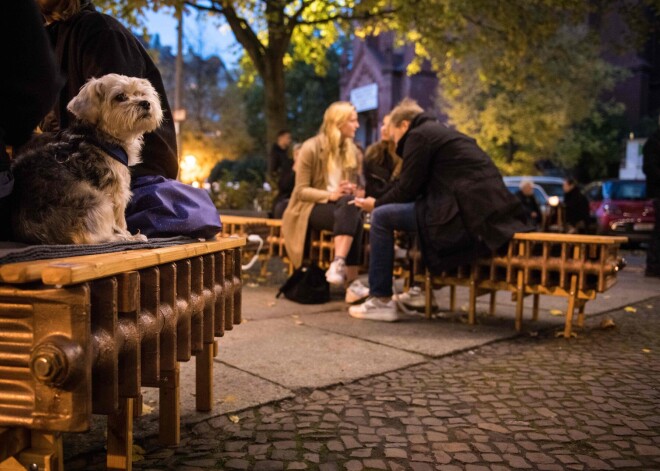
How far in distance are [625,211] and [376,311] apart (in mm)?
13191

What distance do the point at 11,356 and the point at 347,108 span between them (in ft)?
18.2

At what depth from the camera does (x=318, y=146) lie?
7.13 m

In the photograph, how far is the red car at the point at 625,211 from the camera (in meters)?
16.9

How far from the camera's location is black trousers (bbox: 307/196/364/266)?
22.0 ft

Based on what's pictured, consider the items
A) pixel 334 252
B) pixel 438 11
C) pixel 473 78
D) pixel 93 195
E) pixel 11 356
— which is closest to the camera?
pixel 11 356

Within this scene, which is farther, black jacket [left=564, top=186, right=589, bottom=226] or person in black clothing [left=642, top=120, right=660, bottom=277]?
black jacket [left=564, top=186, right=589, bottom=226]

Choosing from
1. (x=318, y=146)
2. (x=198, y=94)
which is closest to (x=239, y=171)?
(x=198, y=94)

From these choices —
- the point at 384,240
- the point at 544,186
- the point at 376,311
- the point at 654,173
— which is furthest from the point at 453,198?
the point at 544,186

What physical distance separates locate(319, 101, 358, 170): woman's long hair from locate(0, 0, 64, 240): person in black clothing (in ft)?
15.8

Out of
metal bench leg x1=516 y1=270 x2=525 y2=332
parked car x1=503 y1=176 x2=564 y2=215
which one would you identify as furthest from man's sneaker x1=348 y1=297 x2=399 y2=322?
parked car x1=503 y1=176 x2=564 y2=215

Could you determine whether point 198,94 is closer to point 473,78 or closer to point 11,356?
point 473,78

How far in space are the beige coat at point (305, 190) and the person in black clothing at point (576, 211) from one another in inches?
359

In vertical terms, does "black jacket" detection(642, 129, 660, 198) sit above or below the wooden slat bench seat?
above

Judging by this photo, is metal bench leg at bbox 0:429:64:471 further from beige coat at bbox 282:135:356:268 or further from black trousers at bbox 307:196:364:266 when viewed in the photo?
beige coat at bbox 282:135:356:268
